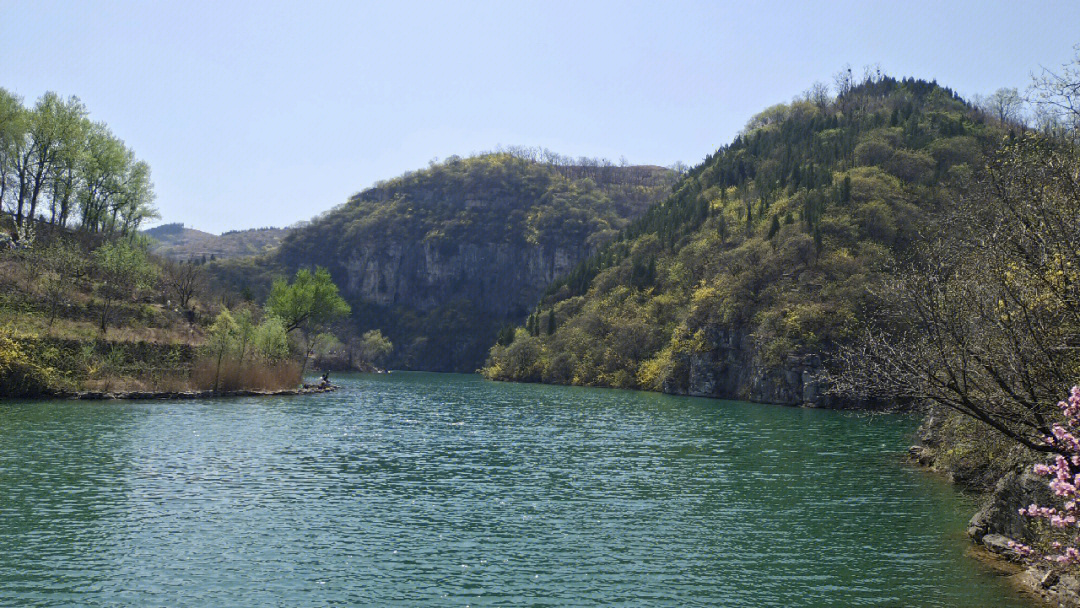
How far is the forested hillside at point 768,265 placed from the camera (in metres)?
115

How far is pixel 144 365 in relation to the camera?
83312 millimetres

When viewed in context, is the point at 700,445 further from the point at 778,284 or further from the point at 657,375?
the point at 657,375

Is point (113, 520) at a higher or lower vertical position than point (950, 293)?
lower

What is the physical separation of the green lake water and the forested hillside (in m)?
56.4

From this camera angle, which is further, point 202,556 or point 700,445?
point 700,445

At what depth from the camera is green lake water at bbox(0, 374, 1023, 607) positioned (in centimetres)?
2194

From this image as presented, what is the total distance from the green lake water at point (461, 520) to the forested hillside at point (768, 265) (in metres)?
56.4

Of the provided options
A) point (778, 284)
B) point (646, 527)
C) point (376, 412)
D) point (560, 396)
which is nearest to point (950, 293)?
point (646, 527)

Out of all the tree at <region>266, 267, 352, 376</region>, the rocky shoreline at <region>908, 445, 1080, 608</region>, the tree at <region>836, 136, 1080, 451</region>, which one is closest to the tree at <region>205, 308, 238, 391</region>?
the tree at <region>266, 267, 352, 376</region>

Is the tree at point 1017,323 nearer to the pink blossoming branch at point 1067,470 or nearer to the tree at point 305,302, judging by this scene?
the pink blossoming branch at point 1067,470

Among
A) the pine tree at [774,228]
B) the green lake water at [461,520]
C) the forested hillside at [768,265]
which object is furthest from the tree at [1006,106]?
the green lake water at [461,520]

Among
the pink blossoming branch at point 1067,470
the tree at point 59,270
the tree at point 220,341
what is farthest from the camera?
the tree at point 220,341

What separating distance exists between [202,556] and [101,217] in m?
123

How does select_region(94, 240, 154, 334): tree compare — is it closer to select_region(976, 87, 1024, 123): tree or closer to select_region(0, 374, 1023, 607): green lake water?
select_region(0, 374, 1023, 607): green lake water
